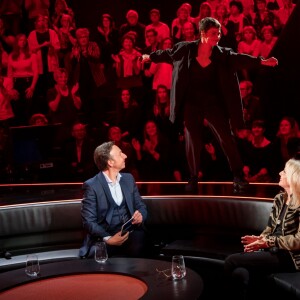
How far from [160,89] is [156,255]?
3.57 meters

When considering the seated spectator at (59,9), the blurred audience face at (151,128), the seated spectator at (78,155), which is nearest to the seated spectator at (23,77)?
the seated spectator at (59,9)

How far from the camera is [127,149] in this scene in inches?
282

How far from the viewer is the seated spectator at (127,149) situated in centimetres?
709

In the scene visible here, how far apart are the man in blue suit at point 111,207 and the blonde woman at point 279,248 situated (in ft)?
3.17

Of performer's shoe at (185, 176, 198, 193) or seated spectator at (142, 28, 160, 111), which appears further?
seated spectator at (142, 28, 160, 111)

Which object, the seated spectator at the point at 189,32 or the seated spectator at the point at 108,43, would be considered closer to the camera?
the seated spectator at the point at 189,32

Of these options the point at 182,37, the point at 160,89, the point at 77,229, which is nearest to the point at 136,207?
the point at 77,229

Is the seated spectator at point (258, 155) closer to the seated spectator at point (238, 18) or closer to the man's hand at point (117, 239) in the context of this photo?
the seated spectator at point (238, 18)

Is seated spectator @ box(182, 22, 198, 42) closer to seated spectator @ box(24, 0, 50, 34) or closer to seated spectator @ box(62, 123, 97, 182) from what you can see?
seated spectator @ box(62, 123, 97, 182)

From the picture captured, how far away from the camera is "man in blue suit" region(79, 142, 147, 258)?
3.82 metres

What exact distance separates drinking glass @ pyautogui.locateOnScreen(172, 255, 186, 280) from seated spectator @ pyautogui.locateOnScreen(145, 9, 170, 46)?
212 inches

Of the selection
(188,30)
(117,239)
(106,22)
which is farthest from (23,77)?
(117,239)

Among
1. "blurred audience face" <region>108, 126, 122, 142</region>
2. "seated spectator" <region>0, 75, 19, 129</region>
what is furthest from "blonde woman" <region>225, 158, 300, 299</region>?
"seated spectator" <region>0, 75, 19, 129</region>

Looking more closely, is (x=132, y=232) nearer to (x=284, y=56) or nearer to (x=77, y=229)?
(x=77, y=229)
